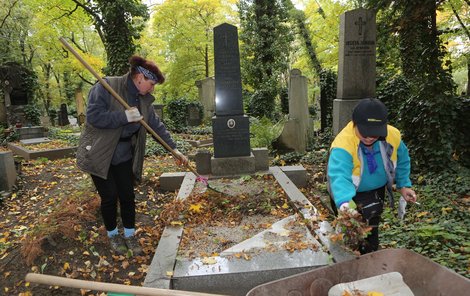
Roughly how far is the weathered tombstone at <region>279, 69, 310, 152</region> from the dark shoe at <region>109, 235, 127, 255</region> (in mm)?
6563

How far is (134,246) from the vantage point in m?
3.65

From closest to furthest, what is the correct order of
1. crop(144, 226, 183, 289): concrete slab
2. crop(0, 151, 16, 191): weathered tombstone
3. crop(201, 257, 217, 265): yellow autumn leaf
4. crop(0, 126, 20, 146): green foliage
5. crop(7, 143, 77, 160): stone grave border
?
crop(144, 226, 183, 289): concrete slab < crop(201, 257, 217, 265): yellow autumn leaf < crop(0, 151, 16, 191): weathered tombstone < crop(7, 143, 77, 160): stone grave border < crop(0, 126, 20, 146): green foliage

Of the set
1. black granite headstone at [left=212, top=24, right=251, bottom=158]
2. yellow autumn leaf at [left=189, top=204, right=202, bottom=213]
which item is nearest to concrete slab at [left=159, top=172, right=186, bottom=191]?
black granite headstone at [left=212, top=24, right=251, bottom=158]

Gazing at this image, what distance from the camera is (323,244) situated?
10.6 ft

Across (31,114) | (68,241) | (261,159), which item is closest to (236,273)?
(68,241)

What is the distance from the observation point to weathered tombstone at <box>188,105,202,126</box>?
Answer: 17.5m

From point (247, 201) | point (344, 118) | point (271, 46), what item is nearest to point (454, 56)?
point (271, 46)

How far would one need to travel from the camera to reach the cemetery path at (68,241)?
3314mm

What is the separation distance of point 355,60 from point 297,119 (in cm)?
339

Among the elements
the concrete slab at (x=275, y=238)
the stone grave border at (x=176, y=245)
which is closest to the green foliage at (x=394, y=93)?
the stone grave border at (x=176, y=245)

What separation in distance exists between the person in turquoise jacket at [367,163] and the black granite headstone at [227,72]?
14.2 feet

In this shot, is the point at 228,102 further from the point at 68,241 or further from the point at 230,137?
the point at 68,241

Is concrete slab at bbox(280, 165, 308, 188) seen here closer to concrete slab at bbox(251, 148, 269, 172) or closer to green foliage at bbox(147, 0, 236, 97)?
concrete slab at bbox(251, 148, 269, 172)

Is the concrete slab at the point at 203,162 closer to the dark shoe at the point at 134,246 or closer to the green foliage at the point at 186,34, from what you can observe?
the dark shoe at the point at 134,246
